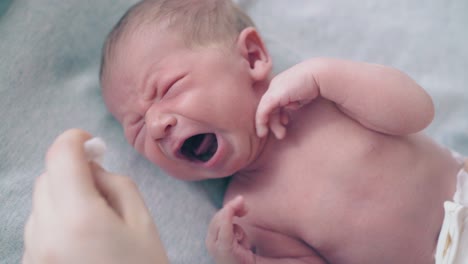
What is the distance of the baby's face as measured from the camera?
0.98m

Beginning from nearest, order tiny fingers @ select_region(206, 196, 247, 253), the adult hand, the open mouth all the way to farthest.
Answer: the adult hand → tiny fingers @ select_region(206, 196, 247, 253) → the open mouth

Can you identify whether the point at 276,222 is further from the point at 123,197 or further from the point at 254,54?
the point at 123,197

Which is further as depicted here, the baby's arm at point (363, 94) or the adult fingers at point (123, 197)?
the baby's arm at point (363, 94)

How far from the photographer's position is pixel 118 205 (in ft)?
1.96

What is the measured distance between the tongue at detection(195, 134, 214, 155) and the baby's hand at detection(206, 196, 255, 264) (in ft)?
0.53

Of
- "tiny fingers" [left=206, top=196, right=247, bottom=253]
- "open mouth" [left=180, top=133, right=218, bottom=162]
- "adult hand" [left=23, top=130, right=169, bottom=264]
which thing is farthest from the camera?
"open mouth" [left=180, top=133, right=218, bottom=162]

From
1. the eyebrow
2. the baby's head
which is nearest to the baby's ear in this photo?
the baby's head

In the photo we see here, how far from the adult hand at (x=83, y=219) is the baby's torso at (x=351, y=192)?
0.53 m

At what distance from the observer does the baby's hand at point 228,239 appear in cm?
96

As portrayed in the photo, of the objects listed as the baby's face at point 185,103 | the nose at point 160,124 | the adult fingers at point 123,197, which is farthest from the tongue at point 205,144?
the adult fingers at point 123,197

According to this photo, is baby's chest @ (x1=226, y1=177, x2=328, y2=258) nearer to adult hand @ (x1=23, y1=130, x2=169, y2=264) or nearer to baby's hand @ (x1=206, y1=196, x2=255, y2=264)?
baby's hand @ (x1=206, y1=196, x2=255, y2=264)

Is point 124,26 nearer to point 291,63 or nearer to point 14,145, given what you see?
point 14,145

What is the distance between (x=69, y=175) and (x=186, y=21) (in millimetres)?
631

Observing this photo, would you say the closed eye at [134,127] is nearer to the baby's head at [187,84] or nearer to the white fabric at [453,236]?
the baby's head at [187,84]
